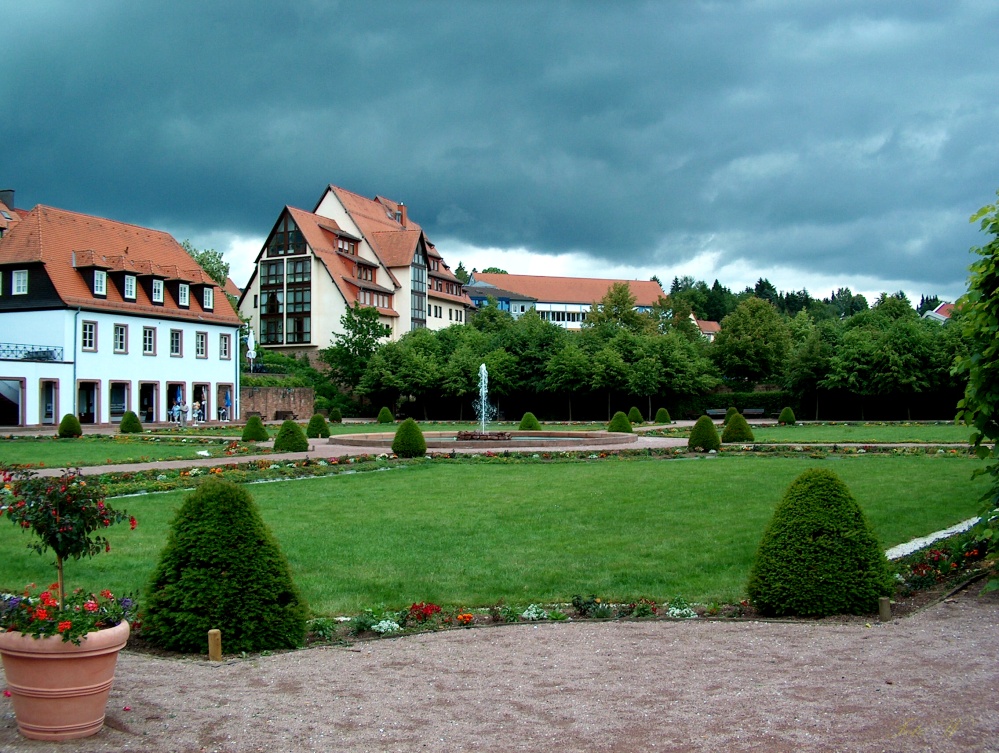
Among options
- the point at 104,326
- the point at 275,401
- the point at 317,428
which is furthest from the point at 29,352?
the point at 317,428

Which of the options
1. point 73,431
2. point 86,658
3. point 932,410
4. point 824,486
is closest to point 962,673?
point 824,486

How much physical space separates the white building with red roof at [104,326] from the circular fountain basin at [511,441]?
67.5 ft

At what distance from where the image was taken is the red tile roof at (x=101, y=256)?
46.1 m

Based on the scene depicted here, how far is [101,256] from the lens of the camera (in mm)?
48594

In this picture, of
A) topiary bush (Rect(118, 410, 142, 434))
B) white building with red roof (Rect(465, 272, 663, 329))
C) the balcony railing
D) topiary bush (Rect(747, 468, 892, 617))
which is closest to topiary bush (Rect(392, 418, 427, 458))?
topiary bush (Rect(118, 410, 142, 434))

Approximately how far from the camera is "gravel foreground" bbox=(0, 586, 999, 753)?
16.7 ft

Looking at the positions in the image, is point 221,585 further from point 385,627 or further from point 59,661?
point 59,661

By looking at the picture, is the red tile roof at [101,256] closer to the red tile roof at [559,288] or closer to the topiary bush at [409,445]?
the topiary bush at [409,445]

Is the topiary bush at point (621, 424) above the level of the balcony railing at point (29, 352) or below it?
below

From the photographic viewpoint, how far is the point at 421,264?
83.0m

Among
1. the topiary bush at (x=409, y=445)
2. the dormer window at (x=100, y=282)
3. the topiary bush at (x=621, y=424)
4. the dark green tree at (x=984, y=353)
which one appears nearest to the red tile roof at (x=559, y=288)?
the dormer window at (x=100, y=282)

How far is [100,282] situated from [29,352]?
18.0 feet

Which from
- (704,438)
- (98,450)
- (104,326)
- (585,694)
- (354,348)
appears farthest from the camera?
(354,348)

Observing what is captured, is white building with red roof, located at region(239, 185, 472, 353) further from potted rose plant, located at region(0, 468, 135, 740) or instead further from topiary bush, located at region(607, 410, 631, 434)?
potted rose plant, located at region(0, 468, 135, 740)
